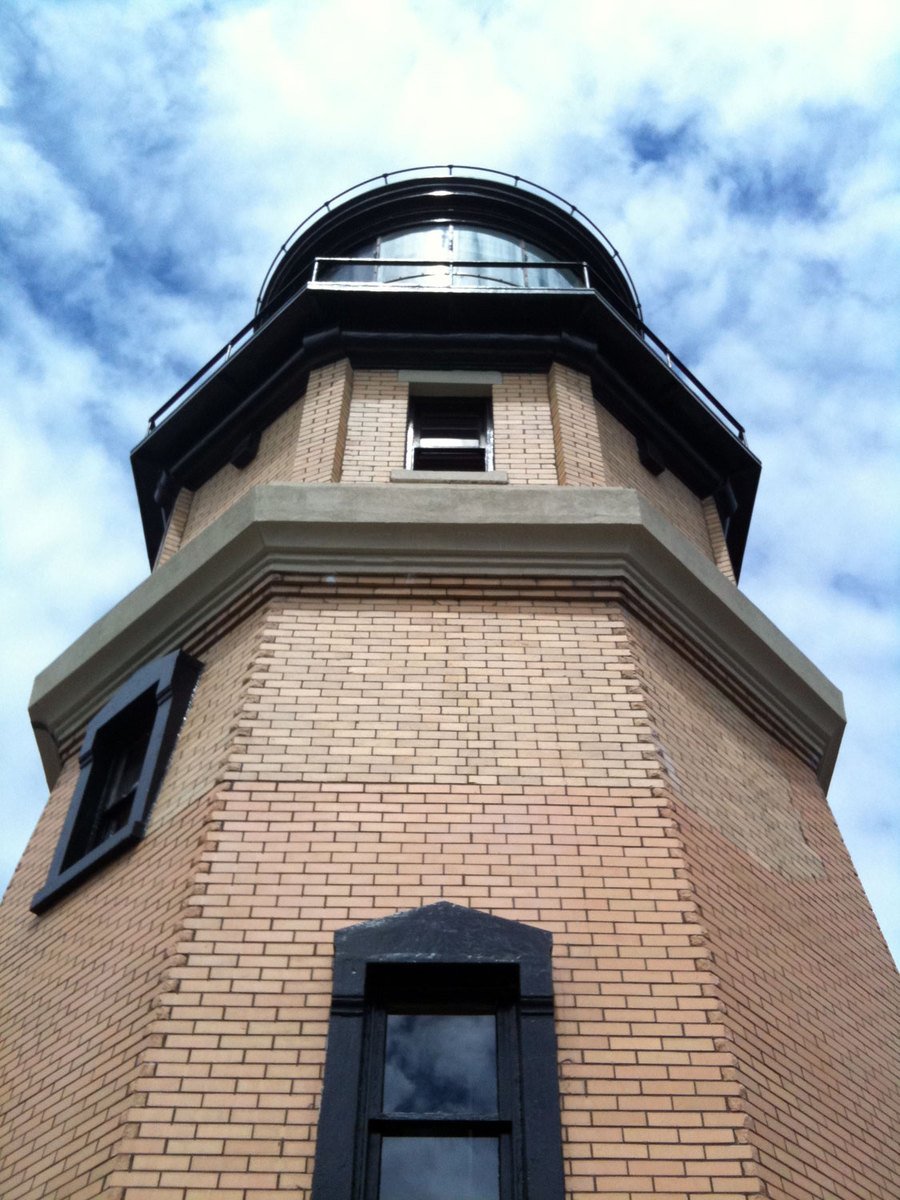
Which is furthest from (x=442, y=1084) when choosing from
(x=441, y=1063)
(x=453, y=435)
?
(x=453, y=435)

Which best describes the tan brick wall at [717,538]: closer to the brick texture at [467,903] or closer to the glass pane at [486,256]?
the brick texture at [467,903]

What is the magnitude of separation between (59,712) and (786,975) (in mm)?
5370

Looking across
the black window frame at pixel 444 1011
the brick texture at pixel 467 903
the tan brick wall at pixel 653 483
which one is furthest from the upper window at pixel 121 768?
the tan brick wall at pixel 653 483

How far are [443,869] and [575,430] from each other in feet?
15.7

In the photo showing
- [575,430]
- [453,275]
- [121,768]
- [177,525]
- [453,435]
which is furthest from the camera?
[453,275]

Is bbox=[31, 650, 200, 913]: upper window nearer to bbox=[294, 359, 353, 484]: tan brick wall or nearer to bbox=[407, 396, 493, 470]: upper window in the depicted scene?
bbox=[294, 359, 353, 484]: tan brick wall

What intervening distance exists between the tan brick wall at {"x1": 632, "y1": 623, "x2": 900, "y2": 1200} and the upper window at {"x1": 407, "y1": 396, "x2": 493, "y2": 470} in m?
2.74

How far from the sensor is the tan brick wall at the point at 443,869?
4816 millimetres

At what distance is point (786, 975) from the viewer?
621cm

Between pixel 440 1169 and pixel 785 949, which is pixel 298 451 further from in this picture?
pixel 440 1169

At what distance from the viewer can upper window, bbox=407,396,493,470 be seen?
974 centimetres

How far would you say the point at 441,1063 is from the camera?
5230mm

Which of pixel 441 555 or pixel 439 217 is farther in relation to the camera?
pixel 439 217

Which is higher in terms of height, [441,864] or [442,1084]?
[441,864]
